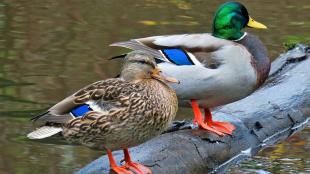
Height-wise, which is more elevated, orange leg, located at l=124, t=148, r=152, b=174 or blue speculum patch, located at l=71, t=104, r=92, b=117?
blue speculum patch, located at l=71, t=104, r=92, b=117

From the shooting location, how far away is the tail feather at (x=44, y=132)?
484cm

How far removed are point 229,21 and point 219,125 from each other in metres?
0.77

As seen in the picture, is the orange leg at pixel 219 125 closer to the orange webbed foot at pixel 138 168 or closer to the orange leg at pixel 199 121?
the orange leg at pixel 199 121

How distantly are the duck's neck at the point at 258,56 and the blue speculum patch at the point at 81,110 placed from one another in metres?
1.56

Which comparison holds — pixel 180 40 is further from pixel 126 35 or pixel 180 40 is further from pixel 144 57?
pixel 126 35

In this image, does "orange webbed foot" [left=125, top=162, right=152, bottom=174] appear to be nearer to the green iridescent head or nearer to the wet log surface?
the wet log surface

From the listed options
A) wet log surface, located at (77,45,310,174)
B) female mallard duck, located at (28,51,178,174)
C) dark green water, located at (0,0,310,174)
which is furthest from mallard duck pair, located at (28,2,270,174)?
dark green water, located at (0,0,310,174)

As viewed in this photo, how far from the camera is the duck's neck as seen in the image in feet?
19.9

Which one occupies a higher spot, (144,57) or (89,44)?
(144,57)

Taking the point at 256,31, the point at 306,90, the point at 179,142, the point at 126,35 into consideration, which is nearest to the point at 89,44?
the point at 126,35

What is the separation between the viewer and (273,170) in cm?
637

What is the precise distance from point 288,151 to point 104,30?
142 inches

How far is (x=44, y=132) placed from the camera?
16.0ft

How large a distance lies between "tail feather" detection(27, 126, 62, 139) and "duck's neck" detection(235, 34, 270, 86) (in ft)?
5.63
